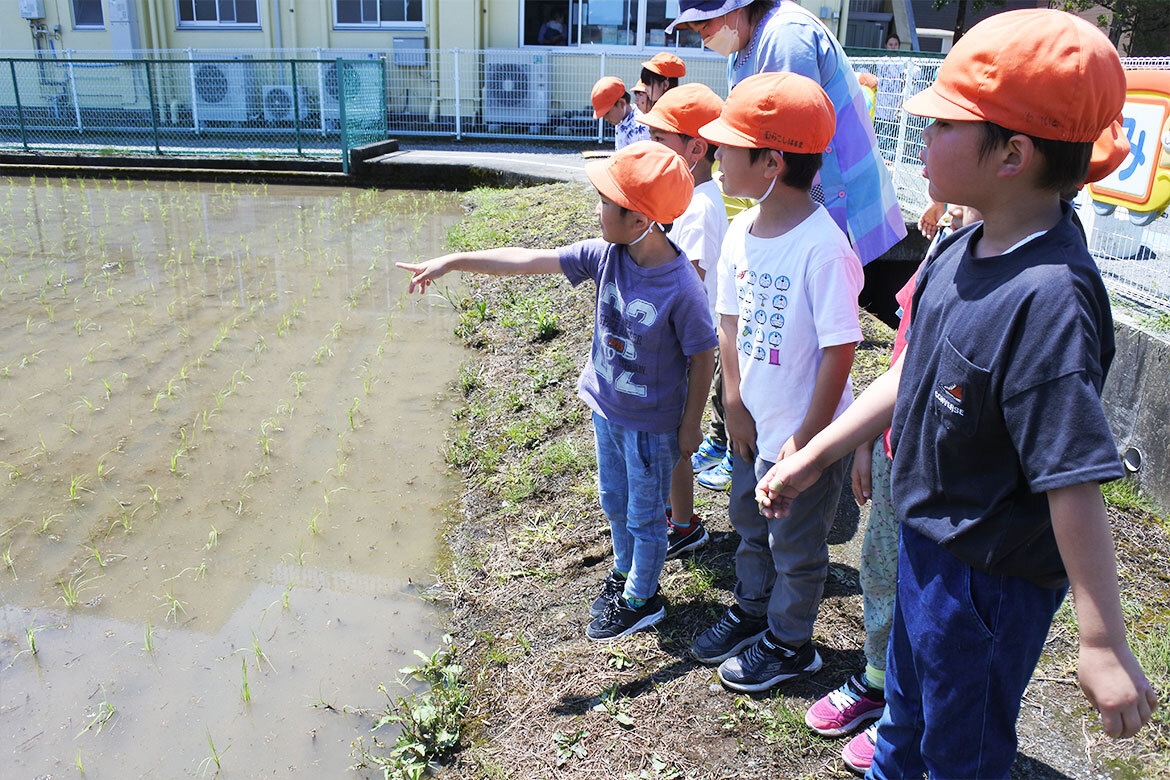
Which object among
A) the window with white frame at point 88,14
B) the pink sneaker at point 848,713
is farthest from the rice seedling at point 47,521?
the window with white frame at point 88,14

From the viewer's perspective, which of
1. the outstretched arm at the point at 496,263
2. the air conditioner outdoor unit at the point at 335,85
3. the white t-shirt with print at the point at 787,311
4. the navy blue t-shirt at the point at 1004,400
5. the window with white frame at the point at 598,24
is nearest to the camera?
the navy blue t-shirt at the point at 1004,400

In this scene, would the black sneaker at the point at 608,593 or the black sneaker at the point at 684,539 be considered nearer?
the black sneaker at the point at 608,593

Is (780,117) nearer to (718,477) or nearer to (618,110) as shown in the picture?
(718,477)

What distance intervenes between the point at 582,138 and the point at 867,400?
1296 cm

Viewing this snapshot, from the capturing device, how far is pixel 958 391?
130 cm

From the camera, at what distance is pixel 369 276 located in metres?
7.37

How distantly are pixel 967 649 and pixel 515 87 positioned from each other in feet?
46.8

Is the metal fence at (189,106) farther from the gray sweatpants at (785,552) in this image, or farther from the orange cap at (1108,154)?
the orange cap at (1108,154)

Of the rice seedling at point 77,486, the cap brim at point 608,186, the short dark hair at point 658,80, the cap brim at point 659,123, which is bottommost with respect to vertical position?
the rice seedling at point 77,486

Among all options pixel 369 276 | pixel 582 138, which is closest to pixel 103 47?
pixel 582 138

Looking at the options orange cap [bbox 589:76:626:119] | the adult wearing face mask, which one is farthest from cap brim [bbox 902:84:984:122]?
orange cap [bbox 589:76:626:119]

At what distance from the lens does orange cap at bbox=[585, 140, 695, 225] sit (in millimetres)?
2262

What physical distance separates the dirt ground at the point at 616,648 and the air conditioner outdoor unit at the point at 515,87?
11033 millimetres

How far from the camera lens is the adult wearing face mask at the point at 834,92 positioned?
2545mm
